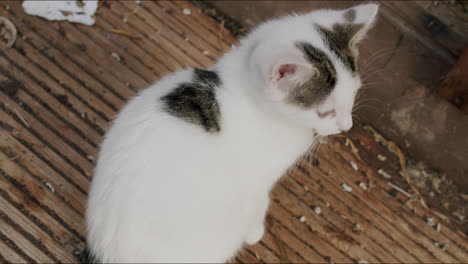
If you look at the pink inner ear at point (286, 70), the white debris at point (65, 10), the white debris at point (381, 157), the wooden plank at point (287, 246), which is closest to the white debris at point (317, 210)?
the wooden plank at point (287, 246)

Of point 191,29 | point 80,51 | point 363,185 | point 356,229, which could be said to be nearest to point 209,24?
point 191,29

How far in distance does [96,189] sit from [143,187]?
0.61ft

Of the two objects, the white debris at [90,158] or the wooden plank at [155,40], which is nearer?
the white debris at [90,158]

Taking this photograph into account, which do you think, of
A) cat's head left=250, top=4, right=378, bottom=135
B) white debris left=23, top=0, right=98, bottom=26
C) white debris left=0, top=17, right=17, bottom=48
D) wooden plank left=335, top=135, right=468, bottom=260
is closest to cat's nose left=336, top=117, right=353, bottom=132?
cat's head left=250, top=4, right=378, bottom=135

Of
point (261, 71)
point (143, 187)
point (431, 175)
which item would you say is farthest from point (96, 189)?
point (431, 175)

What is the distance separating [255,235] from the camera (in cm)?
148

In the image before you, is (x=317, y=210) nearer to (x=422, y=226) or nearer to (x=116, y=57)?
(x=422, y=226)

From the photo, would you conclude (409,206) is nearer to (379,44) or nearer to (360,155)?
(360,155)

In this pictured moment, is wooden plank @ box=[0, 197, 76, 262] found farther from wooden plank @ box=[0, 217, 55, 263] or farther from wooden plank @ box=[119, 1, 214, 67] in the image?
wooden plank @ box=[119, 1, 214, 67]

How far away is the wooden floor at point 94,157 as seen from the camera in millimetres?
1439

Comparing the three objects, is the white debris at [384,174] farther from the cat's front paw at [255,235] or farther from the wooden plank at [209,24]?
the wooden plank at [209,24]

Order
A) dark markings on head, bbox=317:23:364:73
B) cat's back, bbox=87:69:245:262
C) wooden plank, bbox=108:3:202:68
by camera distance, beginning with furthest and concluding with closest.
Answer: wooden plank, bbox=108:3:202:68 < dark markings on head, bbox=317:23:364:73 < cat's back, bbox=87:69:245:262

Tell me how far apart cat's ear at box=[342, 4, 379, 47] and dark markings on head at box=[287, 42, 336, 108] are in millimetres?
153

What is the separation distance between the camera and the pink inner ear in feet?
3.24
